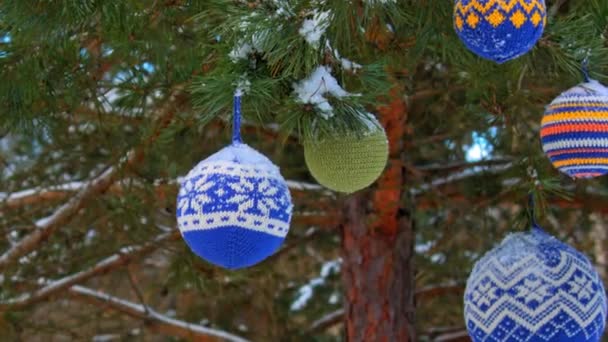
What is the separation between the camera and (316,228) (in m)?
3.68

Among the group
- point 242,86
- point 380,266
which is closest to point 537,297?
point 242,86

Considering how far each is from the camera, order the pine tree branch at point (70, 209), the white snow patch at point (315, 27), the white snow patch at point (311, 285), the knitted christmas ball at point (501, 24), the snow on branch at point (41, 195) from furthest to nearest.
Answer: the white snow patch at point (311, 285) → the snow on branch at point (41, 195) → the pine tree branch at point (70, 209) → the white snow patch at point (315, 27) → the knitted christmas ball at point (501, 24)

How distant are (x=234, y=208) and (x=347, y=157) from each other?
0.93 feet

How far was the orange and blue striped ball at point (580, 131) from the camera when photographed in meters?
1.55

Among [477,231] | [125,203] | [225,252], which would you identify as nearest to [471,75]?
[225,252]

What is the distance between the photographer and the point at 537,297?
4.97ft

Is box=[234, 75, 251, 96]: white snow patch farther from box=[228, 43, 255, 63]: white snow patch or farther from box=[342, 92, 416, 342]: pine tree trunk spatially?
box=[342, 92, 416, 342]: pine tree trunk

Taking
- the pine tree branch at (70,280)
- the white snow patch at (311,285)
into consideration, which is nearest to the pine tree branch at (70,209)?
the pine tree branch at (70,280)

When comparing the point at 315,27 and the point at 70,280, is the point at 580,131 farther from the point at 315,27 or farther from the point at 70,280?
the point at 70,280

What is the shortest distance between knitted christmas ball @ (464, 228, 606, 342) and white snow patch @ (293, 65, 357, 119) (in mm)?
496

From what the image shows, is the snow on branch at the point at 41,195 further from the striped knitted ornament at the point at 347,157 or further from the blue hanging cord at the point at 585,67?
the blue hanging cord at the point at 585,67

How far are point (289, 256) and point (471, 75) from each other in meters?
2.80

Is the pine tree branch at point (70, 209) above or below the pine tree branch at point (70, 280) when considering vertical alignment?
above

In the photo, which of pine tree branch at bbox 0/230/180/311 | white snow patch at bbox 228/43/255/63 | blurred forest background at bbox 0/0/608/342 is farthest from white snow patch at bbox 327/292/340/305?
white snow patch at bbox 228/43/255/63
